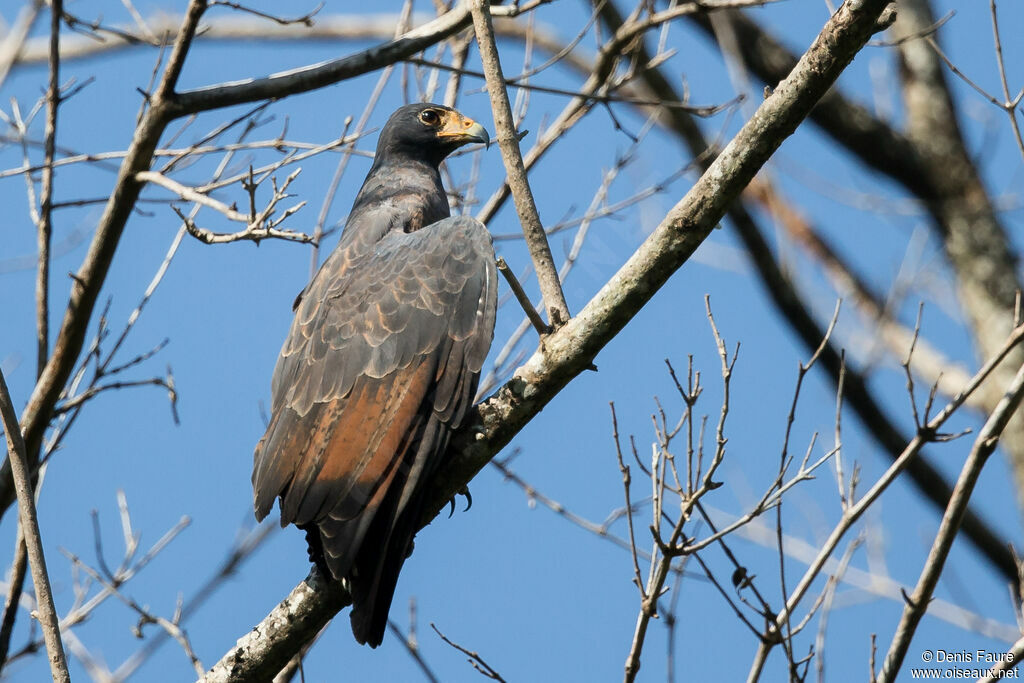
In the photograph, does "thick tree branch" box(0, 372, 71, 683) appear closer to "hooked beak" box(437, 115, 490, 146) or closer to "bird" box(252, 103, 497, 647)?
"bird" box(252, 103, 497, 647)

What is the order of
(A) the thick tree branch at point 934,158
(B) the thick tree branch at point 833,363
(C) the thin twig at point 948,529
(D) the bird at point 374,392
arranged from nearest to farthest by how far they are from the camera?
(C) the thin twig at point 948,529, (D) the bird at point 374,392, (B) the thick tree branch at point 833,363, (A) the thick tree branch at point 934,158

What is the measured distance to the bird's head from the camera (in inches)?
234

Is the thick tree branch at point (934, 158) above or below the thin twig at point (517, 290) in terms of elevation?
above

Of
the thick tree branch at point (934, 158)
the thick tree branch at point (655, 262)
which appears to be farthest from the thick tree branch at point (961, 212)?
the thick tree branch at point (655, 262)

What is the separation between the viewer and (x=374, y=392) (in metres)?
4.25

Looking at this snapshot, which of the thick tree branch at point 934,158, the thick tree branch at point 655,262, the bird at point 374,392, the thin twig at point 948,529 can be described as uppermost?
the thick tree branch at point 934,158

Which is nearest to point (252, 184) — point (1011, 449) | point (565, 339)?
point (565, 339)

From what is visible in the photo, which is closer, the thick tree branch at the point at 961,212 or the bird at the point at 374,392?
the bird at the point at 374,392

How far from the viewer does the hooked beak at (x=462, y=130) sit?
232 inches

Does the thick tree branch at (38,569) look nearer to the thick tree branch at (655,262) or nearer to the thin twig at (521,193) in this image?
the thick tree branch at (655,262)

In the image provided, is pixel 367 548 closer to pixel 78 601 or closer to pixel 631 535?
pixel 631 535

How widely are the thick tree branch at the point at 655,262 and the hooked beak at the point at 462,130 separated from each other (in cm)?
240

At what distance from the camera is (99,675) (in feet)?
18.4

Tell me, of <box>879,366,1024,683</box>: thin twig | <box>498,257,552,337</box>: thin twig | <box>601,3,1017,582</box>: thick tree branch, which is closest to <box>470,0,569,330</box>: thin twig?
<box>498,257,552,337</box>: thin twig
